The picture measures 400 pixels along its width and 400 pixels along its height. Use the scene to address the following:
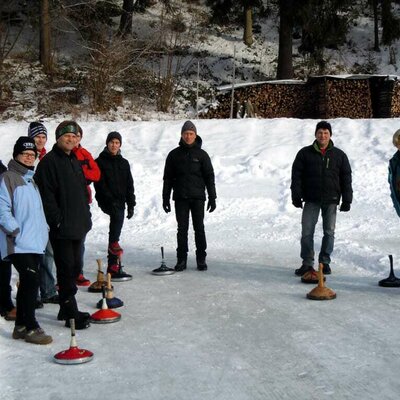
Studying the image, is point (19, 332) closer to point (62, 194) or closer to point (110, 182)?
point (62, 194)

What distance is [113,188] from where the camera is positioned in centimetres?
767

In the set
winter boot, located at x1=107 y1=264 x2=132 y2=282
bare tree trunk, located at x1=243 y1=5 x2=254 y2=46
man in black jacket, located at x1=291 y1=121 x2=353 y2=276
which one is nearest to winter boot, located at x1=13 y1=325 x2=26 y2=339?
winter boot, located at x1=107 y1=264 x2=132 y2=282

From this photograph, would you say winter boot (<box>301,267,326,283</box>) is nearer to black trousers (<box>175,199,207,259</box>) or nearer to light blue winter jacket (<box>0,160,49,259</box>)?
black trousers (<box>175,199,207,259</box>)

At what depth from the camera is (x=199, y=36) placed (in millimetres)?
34312

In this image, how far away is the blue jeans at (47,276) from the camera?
6.43 m

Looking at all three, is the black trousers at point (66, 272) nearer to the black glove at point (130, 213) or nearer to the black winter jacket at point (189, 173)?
the black glove at point (130, 213)

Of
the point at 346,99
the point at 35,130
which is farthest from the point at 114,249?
the point at 346,99

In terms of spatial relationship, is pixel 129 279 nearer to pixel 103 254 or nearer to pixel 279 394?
pixel 103 254

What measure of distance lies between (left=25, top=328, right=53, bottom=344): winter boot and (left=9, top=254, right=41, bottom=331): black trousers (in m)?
0.04

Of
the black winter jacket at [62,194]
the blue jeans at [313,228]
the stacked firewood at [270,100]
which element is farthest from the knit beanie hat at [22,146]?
the stacked firewood at [270,100]

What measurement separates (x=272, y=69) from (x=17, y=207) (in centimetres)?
2784

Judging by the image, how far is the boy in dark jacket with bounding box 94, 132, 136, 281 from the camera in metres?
7.66

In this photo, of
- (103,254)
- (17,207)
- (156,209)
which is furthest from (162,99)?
(17,207)

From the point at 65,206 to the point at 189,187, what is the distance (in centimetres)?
288
